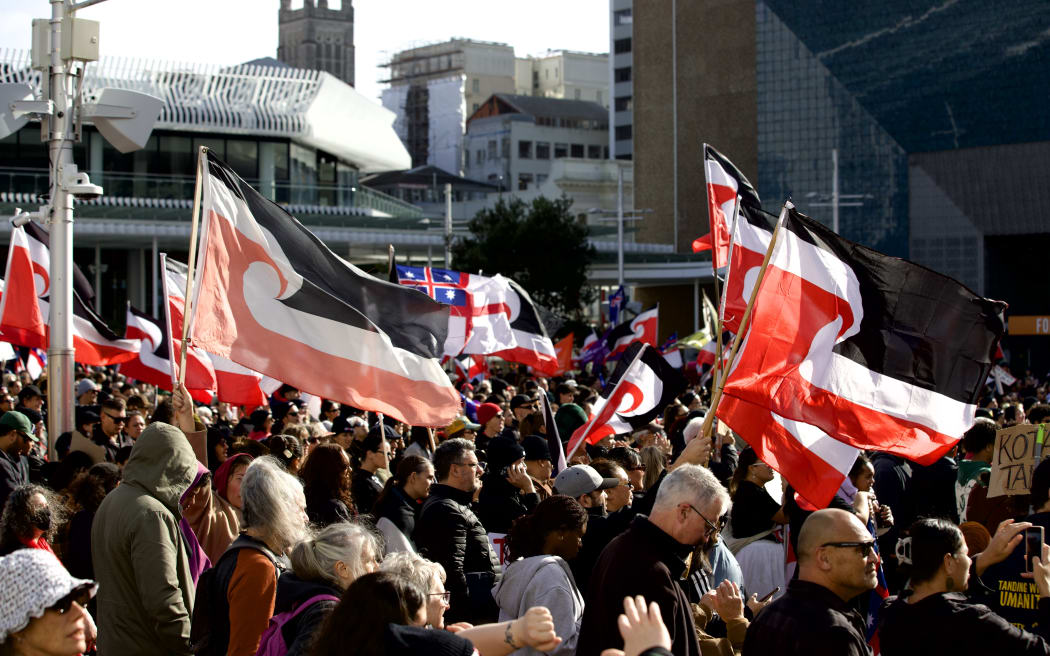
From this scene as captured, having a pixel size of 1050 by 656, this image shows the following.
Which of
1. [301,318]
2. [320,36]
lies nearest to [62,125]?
[301,318]

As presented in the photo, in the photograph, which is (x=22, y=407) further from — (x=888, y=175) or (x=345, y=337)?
(x=888, y=175)

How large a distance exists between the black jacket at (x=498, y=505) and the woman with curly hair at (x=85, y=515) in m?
1.95

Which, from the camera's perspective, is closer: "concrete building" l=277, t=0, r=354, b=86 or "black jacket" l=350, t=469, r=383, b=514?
"black jacket" l=350, t=469, r=383, b=514

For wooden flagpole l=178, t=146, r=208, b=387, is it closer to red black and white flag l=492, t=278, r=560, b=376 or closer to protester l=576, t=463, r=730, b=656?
protester l=576, t=463, r=730, b=656

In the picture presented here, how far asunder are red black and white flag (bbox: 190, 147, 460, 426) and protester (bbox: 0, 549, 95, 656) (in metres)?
3.73

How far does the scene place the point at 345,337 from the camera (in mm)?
7777

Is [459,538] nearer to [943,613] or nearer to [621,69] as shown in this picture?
[943,613]

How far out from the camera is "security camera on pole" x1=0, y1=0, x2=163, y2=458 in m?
9.84

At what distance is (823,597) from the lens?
4254mm

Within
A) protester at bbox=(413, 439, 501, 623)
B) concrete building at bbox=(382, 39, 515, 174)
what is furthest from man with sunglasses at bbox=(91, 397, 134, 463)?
concrete building at bbox=(382, 39, 515, 174)

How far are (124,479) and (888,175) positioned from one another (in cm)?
5781

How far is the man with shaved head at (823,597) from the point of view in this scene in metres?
4.07

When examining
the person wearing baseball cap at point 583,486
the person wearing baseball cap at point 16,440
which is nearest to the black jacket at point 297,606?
the person wearing baseball cap at point 583,486

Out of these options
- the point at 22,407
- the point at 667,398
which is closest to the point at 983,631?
the point at 667,398
